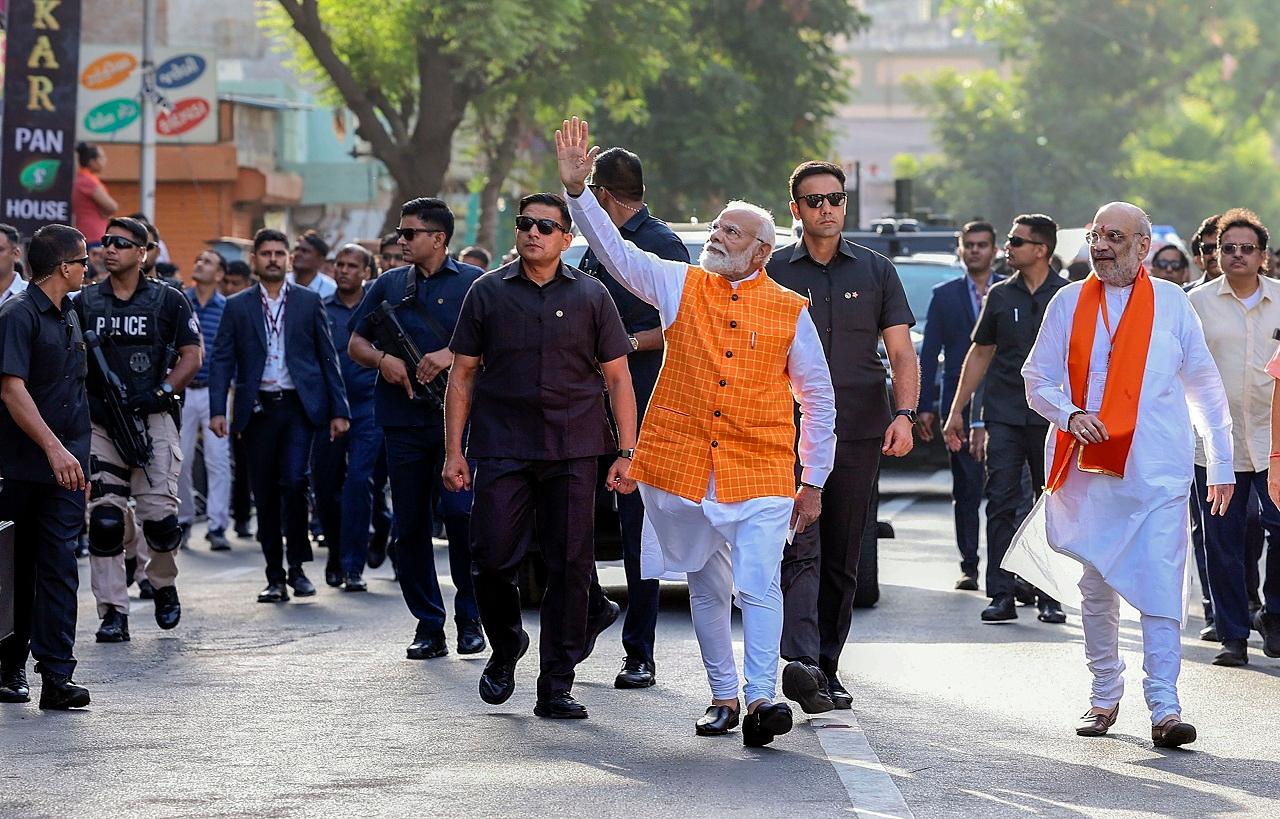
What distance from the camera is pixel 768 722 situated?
8062 millimetres

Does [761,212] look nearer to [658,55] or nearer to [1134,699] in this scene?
[1134,699]

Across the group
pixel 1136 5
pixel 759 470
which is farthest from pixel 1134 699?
pixel 1136 5

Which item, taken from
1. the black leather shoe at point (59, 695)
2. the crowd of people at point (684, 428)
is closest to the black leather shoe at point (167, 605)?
the crowd of people at point (684, 428)

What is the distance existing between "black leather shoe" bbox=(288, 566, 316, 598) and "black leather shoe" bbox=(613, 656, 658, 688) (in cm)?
413

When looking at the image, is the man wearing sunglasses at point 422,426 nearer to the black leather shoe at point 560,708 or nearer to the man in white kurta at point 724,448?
the black leather shoe at point 560,708

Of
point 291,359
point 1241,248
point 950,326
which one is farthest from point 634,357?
point 950,326

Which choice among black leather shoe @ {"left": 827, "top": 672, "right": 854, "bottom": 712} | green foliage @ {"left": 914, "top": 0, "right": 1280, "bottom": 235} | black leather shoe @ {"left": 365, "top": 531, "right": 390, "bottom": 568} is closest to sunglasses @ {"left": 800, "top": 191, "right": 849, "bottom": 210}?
black leather shoe @ {"left": 827, "top": 672, "right": 854, "bottom": 712}

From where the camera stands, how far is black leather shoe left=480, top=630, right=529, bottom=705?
9031mm

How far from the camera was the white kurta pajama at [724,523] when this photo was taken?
8.30 m

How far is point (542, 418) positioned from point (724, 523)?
0.95 meters

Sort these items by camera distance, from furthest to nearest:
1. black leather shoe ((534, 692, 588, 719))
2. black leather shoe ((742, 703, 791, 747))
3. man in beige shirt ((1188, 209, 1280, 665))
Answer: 1. man in beige shirt ((1188, 209, 1280, 665))
2. black leather shoe ((534, 692, 588, 719))
3. black leather shoe ((742, 703, 791, 747))

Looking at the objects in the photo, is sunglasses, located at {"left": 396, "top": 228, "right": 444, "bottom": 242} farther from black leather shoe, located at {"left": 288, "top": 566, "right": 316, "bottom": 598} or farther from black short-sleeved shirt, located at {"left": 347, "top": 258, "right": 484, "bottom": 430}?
black leather shoe, located at {"left": 288, "top": 566, "right": 316, "bottom": 598}

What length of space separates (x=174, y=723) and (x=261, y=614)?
12.8ft

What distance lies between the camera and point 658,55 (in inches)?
1540
